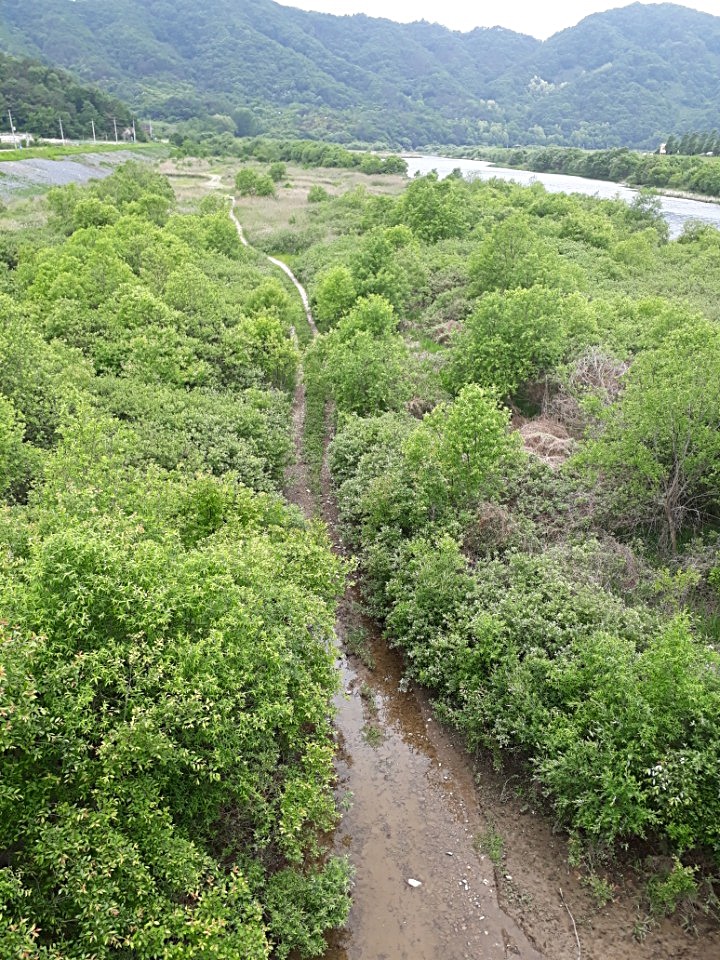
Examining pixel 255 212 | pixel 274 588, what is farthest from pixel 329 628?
pixel 255 212

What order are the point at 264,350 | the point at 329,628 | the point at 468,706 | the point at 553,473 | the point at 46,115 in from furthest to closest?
the point at 46,115, the point at 264,350, the point at 553,473, the point at 468,706, the point at 329,628

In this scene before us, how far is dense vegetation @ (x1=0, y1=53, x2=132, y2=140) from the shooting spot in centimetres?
12962

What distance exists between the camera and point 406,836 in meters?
15.0

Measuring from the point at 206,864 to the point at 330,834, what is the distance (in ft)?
16.6

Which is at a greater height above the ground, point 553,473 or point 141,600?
point 141,600

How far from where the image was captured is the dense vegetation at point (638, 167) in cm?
9669

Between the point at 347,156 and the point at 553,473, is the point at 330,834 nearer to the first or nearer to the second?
the point at 553,473

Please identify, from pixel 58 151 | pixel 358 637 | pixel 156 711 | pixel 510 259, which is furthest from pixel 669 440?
pixel 58 151

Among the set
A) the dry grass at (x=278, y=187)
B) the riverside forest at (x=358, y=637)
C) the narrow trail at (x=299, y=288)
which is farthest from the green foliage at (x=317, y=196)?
the riverside forest at (x=358, y=637)

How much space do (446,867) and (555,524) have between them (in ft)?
39.0

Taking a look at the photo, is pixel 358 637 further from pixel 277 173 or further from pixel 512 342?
pixel 277 173

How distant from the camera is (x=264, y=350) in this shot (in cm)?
3497

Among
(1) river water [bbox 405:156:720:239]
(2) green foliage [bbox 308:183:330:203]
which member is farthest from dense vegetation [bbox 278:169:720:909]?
(2) green foliage [bbox 308:183:330:203]

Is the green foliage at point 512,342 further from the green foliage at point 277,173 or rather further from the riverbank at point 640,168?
the green foliage at point 277,173
